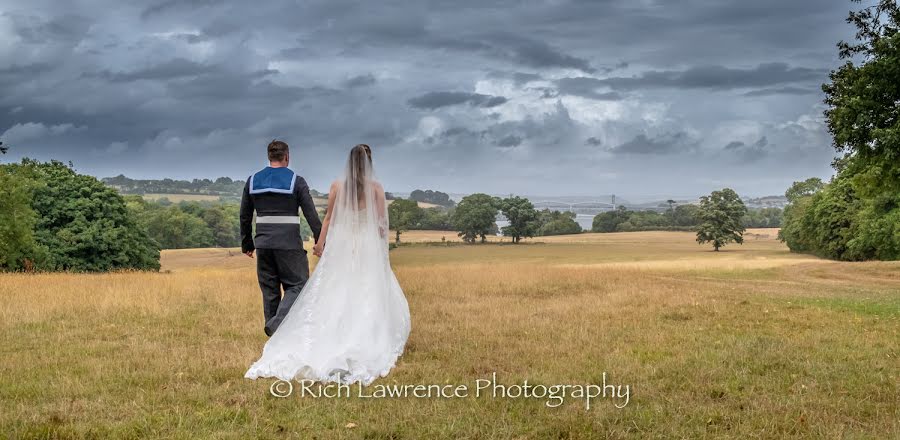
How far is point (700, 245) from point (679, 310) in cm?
9037

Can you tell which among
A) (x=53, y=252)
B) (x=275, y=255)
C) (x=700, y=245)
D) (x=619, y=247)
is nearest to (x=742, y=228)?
(x=700, y=245)

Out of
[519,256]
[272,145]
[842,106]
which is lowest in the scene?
[519,256]

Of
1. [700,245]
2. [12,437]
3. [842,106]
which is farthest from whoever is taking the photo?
[700,245]

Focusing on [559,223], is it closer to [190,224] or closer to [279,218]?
[190,224]

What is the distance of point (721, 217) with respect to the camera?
9888 centimetres

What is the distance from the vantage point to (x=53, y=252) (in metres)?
49.1

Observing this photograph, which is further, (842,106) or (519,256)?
(519,256)

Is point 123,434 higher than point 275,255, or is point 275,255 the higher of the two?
point 275,255

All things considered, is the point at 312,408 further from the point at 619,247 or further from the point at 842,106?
the point at 619,247

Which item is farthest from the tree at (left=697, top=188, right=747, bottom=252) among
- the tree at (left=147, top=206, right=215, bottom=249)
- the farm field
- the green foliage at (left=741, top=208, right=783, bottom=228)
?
the farm field

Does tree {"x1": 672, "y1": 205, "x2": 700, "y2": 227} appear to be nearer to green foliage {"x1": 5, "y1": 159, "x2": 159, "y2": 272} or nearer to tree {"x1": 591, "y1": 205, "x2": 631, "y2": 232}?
tree {"x1": 591, "y1": 205, "x2": 631, "y2": 232}

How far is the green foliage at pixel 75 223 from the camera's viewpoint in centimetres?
4938

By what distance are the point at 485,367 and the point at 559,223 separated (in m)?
117

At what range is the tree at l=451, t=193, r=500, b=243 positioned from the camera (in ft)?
319
